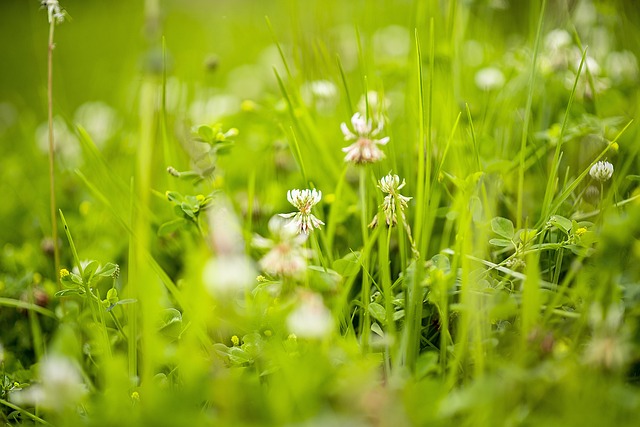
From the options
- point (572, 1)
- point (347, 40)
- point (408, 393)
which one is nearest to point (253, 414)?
point (408, 393)

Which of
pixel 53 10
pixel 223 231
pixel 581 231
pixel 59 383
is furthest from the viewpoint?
pixel 53 10

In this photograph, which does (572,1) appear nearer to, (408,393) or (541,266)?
(541,266)

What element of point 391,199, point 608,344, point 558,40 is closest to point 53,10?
point 391,199

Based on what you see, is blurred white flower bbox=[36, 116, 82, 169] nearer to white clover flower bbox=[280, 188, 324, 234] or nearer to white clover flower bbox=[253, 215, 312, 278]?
white clover flower bbox=[280, 188, 324, 234]

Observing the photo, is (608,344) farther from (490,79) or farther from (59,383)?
(490,79)

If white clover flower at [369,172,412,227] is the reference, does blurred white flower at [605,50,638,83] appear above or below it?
above

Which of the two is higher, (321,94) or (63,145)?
(321,94)

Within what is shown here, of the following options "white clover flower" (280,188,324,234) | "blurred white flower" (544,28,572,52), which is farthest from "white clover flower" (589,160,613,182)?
"blurred white flower" (544,28,572,52)
